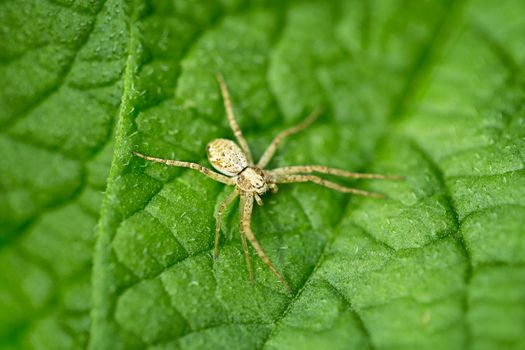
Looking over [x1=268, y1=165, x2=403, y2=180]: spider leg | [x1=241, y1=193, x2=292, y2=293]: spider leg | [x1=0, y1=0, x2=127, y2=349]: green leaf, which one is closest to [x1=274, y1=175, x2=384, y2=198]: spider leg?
[x1=268, y1=165, x2=403, y2=180]: spider leg

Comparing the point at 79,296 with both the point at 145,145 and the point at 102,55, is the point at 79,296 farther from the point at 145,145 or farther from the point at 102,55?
the point at 102,55

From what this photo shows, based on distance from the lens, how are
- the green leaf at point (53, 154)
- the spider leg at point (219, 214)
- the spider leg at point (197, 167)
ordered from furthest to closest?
1. the green leaf at point (53, 154)
2. the spider leg at point (197, 167)
3. the spider leg at point (219, 214)

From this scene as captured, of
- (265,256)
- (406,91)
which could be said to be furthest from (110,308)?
(406,91)

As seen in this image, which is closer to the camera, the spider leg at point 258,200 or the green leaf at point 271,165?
the green leaf at point 271,165

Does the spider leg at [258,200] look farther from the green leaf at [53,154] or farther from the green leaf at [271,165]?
the green leaf at [53,154]

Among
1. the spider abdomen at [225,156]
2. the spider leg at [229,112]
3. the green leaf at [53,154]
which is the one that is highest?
the spider leg at [229,112]

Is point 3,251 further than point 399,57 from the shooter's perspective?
No

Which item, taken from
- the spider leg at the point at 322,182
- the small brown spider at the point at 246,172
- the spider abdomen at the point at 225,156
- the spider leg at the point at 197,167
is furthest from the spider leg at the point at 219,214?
the spider leg at the point at 322,182
